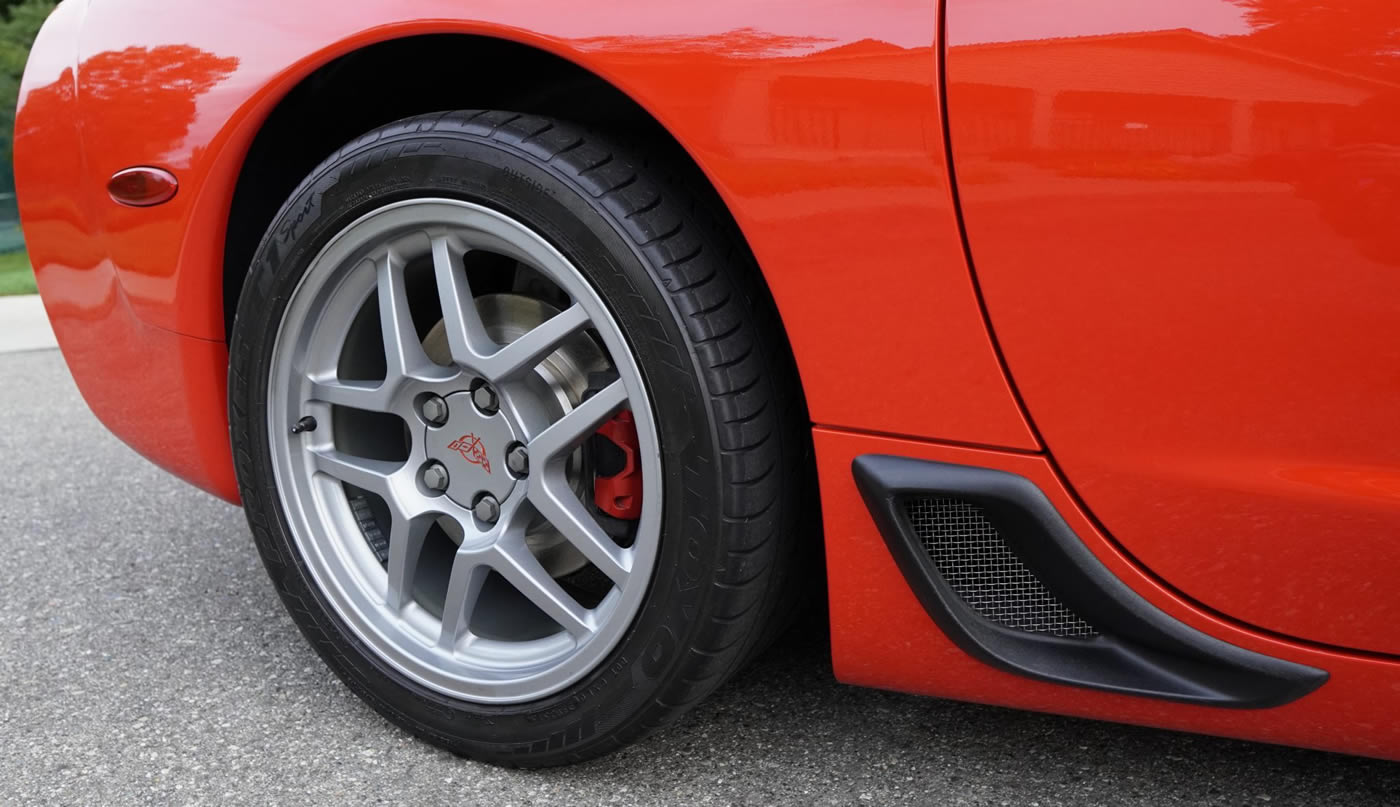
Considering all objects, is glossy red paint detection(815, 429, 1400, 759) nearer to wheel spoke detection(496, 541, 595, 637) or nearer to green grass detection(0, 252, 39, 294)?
wheel spoke detection(496, 541, 595, 637)

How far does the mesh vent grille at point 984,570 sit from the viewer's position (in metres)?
1.31

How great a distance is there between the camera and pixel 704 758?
1.64 metres

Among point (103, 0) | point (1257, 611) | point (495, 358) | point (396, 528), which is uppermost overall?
point (103, 0)

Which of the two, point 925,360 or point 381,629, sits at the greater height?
point 925,360

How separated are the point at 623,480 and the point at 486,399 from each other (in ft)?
0.65

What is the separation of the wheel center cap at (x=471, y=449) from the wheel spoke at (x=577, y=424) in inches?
2.4

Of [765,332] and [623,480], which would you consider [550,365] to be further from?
[765,332]

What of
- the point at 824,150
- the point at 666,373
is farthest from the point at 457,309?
the point at 824,150

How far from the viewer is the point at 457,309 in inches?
61.7

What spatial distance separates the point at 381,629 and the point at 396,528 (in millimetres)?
137

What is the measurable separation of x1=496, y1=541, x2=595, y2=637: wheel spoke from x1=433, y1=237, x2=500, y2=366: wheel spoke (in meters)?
0.24

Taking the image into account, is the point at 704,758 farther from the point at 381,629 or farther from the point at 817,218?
the point at 817,218

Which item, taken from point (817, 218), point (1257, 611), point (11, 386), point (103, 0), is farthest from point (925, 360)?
point (11, 386)

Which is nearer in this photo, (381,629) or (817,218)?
(817,218)
